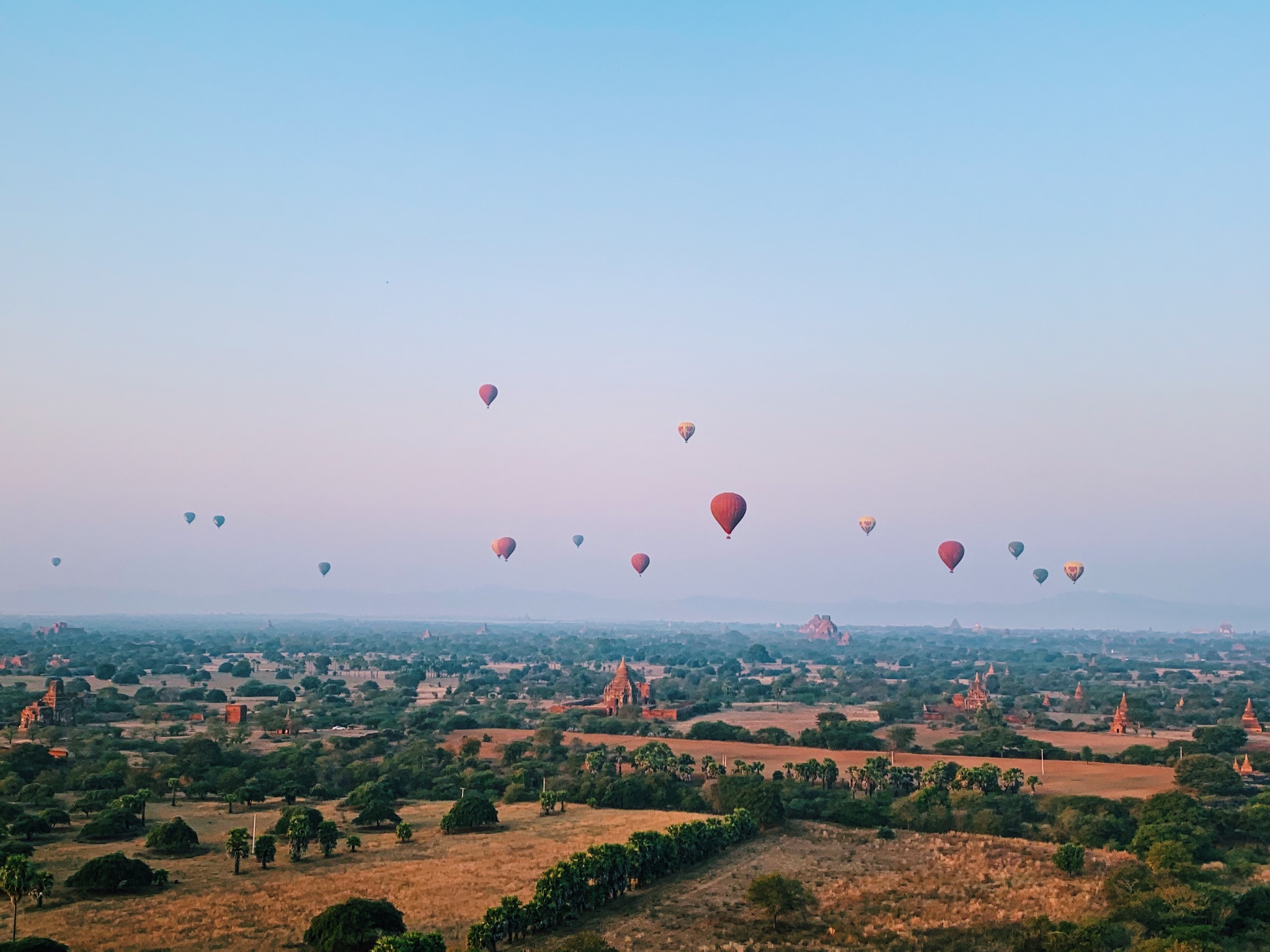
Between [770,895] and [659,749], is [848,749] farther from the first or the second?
[770,895]

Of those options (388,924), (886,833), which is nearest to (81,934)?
(388,924)

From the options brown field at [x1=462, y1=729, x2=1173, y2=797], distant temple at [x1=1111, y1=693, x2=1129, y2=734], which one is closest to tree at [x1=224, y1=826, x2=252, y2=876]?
brown field at [x1=462, y1=729, x2=1173, y2=797]

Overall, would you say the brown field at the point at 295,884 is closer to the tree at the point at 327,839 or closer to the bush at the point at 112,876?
the tree at the point at 327,839

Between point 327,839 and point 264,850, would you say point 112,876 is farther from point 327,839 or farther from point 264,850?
point 327,839

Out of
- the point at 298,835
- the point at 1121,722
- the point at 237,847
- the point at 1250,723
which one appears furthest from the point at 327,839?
the point at 1250,723

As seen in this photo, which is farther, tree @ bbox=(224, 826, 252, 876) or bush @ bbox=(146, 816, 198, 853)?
bush @ bbox=(146, 816, 198, 853)

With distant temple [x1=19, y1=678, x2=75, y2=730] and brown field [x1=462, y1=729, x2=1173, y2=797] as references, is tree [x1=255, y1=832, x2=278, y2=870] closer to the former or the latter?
brown field [x1=462, y1=729, x2=1173, y2=797]
